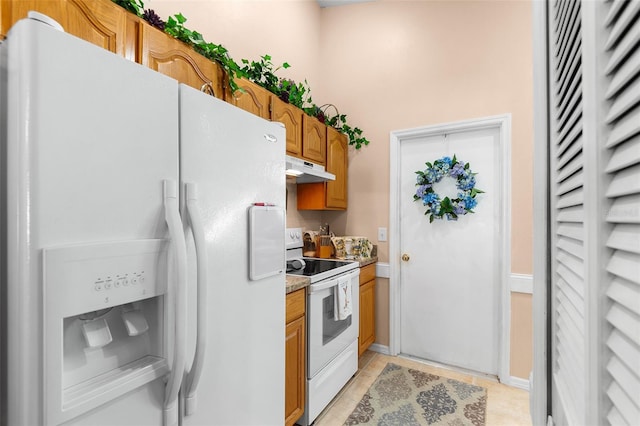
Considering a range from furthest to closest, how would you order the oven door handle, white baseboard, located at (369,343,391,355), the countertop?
white baseboard, located at (369,343,391,355) < the oven door handle < the countertop

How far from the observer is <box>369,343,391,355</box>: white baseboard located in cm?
302

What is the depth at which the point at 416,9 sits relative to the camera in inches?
115

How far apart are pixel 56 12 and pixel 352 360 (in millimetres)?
2576

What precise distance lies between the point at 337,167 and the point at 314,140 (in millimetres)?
450

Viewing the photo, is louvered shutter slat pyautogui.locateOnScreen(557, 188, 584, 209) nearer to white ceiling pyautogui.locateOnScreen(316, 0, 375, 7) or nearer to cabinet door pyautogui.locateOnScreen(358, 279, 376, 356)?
cabinet door pyautogui.locateOnScreen(358, 279, 376, 356)

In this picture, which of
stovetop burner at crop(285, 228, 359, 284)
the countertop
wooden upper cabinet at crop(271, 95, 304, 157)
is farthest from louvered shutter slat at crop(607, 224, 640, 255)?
wooden upper cabinet at crop(271, 95, 304, 157)

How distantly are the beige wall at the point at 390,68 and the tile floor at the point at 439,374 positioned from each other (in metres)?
0.21

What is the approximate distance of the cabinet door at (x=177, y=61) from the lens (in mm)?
1313

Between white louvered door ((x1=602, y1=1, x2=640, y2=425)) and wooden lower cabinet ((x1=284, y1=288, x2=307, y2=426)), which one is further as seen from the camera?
wooden lower cabinet ((x1=284, y1=288, x2=307, y2=426))

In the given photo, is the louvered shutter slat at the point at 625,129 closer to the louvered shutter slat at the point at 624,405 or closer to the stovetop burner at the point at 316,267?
the louvered shutter slat at the point at 624,405

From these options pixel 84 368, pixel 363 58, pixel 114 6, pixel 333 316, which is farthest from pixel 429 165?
pixel 84 368

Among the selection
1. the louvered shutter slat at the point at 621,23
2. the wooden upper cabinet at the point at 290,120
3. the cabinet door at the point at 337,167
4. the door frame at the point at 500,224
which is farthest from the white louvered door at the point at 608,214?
the cabinet door at the point at 337,167

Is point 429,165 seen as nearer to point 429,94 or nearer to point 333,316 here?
point 429,94

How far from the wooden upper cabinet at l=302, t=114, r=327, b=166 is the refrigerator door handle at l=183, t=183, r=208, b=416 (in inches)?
60.0
